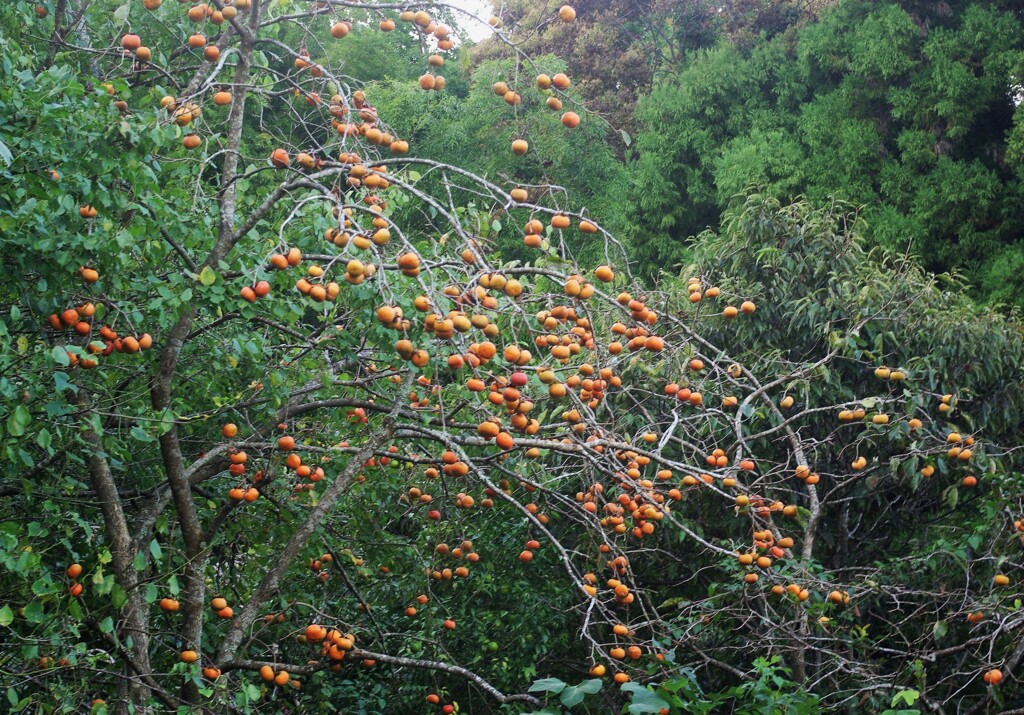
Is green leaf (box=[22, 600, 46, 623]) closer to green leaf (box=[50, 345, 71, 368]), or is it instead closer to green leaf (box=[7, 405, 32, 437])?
green leaf (box=[7, 405, 32, 437])

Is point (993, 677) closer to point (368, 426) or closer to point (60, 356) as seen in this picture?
point (368, 426)

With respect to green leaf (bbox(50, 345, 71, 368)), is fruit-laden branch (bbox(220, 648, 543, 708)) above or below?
below

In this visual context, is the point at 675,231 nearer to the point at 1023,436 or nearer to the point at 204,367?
the point at 1023,436

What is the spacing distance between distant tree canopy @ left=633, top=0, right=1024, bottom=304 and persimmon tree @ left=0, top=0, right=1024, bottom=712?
5.01m

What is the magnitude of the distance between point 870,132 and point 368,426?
7973 mm

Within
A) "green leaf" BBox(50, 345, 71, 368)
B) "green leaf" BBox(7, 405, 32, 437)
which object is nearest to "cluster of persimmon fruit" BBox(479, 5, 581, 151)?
"green leaf" BBox(50, 345, 71, 368)

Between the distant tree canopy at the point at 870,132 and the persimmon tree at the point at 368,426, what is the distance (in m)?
5.01

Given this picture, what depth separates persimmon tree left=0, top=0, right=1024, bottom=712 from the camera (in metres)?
2.68

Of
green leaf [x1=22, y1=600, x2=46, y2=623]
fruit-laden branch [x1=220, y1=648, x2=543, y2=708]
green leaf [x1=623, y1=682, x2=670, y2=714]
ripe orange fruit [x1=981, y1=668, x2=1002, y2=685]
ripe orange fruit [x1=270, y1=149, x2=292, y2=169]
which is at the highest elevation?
ripe orange fruit [x1=270, y1=149, x2=292, y2=169]

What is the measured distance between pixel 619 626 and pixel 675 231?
9.70m

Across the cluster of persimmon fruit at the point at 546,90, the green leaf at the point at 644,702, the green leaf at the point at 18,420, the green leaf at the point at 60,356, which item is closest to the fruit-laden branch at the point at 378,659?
the green leaf at the point at 644,702

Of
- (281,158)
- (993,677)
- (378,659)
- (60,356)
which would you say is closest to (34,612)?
(60,356)

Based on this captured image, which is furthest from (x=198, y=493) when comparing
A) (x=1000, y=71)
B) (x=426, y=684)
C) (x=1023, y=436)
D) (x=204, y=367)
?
(x=1000, y=71)

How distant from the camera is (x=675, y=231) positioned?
39.9 feet
